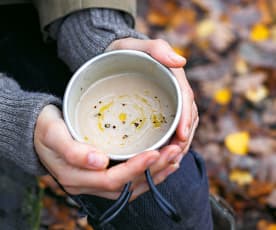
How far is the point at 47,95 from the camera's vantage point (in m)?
1.00

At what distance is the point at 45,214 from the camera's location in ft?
5.12

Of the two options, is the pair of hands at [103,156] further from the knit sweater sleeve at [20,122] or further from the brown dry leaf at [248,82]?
the brown dry leaf at [248,82]

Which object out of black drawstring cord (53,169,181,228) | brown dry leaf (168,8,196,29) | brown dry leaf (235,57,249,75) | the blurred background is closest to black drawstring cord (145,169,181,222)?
black drawstring cord (53,169,181,228)

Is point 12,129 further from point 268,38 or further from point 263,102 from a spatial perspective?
point 268,38

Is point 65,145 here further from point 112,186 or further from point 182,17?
point 182,17

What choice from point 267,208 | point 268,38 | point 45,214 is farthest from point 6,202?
point 268,38

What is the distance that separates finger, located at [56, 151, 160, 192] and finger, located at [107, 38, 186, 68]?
179 mm

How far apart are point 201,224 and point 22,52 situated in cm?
53

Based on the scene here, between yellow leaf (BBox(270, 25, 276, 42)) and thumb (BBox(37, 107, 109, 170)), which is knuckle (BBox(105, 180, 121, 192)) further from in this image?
yellow leaf (BBox(270, 25, 276, 42))

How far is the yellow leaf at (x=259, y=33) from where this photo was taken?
1856 millimetres

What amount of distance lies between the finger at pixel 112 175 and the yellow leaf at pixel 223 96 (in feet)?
2.90

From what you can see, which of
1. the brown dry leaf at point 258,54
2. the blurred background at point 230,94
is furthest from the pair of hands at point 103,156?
the brown dry leaf at point 258,54

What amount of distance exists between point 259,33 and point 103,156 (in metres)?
1.20

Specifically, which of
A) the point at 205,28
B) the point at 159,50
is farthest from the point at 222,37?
the point at 159,50
